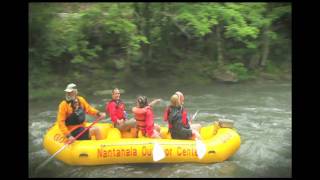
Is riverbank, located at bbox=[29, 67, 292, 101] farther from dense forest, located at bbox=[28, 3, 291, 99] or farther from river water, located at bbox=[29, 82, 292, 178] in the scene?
river water, located at bbox=[29, 82, 292, 178]

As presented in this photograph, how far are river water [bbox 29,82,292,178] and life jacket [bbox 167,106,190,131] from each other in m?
0.59

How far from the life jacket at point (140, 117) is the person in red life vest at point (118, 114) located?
172 mm

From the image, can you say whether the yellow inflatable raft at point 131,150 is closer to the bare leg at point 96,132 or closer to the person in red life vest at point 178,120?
the person in red life vest at point 178,120

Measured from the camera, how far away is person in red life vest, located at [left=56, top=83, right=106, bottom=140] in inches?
266

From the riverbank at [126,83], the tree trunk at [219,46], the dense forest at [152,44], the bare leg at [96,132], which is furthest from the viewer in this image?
the tree trunk at [219,46]

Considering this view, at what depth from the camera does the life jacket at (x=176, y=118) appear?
704 cm

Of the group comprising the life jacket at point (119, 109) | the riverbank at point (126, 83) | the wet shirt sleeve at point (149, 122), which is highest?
the riverbank at point (126, 83)

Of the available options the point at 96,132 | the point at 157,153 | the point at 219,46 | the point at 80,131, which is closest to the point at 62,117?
the point at 80,131

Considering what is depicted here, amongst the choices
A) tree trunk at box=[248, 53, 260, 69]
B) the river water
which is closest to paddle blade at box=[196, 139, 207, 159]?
the river water

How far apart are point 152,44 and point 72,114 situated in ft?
24.8

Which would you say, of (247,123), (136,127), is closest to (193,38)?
(247,123)

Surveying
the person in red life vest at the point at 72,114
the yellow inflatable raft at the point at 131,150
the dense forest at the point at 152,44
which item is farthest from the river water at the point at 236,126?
the dense forest at the point at 152,44

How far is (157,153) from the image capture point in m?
6.78

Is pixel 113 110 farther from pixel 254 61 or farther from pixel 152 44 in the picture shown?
pixel 254 61
